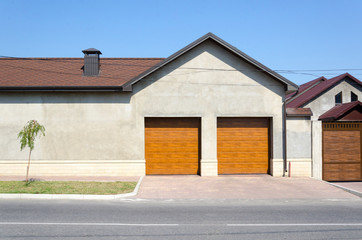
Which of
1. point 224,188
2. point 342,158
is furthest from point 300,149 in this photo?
point 224,188

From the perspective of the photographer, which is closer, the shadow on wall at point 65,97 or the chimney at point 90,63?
the shadow on wall at point 65,97

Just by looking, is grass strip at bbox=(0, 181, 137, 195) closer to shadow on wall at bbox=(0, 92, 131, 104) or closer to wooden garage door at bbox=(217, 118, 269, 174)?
shadow on wall at bbox=(0, 92, 131, 104)

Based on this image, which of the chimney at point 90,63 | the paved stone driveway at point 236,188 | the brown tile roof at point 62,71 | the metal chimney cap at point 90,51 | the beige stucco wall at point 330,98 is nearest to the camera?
the paved stone driveway at point 236,188

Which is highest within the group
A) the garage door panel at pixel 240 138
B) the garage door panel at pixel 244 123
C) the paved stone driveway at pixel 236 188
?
the garage door panel at pixel 244 123

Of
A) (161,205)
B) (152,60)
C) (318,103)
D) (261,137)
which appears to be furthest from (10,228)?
(318,103)

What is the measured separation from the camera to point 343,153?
1686 centimetres

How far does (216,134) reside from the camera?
55.7 feet

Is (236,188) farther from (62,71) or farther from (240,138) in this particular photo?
(62,71)

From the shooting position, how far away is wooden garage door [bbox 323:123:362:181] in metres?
16.8

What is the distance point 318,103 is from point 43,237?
104 feet

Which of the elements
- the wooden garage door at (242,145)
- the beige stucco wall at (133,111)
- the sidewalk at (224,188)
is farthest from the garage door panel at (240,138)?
the sidewalk at (224,188)

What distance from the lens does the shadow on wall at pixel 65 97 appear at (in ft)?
54.4

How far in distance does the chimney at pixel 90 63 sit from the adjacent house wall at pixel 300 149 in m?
11.4

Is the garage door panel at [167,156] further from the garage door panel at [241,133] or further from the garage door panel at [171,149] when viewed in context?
the garage door panel at [241,133]
